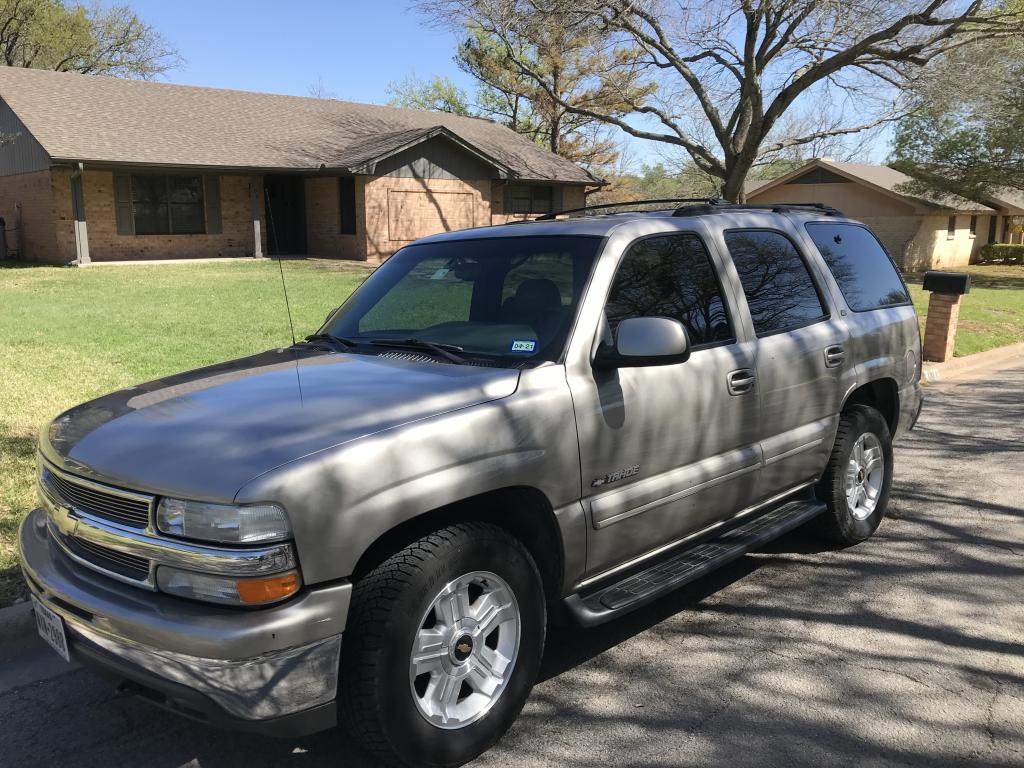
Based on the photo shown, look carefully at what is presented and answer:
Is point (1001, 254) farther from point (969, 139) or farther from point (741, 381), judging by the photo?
point (741, 381)

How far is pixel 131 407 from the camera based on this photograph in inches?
127

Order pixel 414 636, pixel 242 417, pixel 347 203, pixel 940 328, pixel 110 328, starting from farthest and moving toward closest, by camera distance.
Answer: pixel 347 203
pixel 110 328
pixel 940 328
pixel 242 417
pixel 414 636

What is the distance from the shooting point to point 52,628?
2.90 metres

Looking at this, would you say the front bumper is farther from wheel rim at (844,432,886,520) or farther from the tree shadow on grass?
the tree shadow on grass

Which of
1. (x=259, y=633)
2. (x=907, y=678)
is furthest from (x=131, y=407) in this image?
(x=907, y=678)

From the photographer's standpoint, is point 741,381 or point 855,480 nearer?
point 741,381

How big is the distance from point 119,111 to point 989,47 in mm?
23939

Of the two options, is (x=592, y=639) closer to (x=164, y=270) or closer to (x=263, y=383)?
(x=263, y=383)

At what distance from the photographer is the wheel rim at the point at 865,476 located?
5.00m

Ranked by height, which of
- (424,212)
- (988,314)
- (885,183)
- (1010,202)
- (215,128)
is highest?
(215,128)

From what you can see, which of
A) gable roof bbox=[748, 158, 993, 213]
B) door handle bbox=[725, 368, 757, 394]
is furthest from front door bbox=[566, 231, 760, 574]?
gable roof bbox=[748, 158, 993, 213]

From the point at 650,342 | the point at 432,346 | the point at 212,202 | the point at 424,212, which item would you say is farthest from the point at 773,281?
the point at 212,202

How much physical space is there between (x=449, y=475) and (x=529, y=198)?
29332mm

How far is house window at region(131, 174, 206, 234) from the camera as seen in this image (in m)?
24.3
